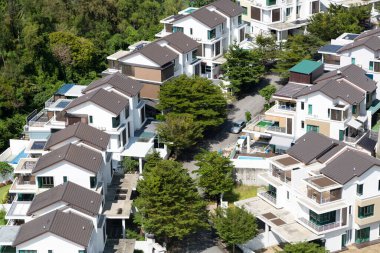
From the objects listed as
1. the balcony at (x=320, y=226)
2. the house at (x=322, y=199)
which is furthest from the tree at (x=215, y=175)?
the balcony at (x=320, y=226)

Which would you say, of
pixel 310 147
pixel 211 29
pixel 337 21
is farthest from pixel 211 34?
pixel 310 147

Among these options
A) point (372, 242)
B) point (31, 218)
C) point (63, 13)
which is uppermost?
point (63, 13)

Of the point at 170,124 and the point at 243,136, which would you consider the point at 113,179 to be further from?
the point at 243,136

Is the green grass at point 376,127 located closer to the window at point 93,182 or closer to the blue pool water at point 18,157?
the window at point 93,182

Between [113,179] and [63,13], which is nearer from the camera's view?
[113,179]

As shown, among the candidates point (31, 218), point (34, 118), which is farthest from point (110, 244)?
point (34, 118)

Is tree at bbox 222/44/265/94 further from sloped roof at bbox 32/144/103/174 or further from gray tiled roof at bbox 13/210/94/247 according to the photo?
gray tiled roof at bbox 13/210/94/247

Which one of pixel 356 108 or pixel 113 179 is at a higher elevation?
pixel 356 108
